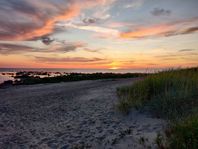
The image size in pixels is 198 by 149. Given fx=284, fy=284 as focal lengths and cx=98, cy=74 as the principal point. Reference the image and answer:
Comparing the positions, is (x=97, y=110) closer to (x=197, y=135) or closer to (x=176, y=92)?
(x=176, y=92)

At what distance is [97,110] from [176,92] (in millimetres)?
3245

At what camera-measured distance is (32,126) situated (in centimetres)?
1019

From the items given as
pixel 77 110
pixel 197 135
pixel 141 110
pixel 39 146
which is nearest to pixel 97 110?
pixel 77 110

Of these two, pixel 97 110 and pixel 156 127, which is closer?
pixel 156 127

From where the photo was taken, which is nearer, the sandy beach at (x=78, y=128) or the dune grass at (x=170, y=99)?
the sandy beach at (x=78, y=128)

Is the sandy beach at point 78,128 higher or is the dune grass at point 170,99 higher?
the dune grass at point 170,99

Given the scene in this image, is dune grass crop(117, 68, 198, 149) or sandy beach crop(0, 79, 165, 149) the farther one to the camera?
dune grass crop(117, 68, 198, 149)

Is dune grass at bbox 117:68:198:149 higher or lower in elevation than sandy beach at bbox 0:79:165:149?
higher

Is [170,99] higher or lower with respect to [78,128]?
higher

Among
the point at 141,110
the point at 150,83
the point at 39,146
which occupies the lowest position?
the point at 39,146

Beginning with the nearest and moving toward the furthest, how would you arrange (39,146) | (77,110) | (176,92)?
(39,146) < (176,92) < (77,110)

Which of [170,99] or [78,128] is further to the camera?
[170,99]

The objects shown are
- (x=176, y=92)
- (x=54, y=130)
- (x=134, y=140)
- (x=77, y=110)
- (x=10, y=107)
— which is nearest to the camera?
(x=134, y=140)

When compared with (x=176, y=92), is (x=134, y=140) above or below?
below
